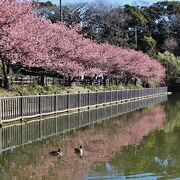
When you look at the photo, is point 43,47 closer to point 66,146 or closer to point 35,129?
point 35,129

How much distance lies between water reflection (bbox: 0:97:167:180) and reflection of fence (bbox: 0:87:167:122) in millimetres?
972

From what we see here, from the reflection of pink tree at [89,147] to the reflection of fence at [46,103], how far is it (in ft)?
12.4

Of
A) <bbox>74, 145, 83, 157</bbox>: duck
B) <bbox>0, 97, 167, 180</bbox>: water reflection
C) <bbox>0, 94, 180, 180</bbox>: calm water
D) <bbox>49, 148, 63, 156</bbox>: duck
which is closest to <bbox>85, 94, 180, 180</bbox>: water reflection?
<bbox>0, 94, 180, 180</bbox>: calm water

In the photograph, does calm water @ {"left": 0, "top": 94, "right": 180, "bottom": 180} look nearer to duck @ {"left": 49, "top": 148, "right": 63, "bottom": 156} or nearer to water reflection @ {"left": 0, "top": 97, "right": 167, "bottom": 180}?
water reflection @ {"left": 0, "top": 97, "right": 167, "bottom": 180}

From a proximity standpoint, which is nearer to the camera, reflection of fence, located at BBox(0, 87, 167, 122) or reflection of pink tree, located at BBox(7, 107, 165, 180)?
reflection of pink tree, located at BBox(7, 107, 165, 180)

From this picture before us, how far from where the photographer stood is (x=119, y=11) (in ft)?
287

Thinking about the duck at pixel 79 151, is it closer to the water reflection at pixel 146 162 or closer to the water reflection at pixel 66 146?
the water reflection at pixel 66 146

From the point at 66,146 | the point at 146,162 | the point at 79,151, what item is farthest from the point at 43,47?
A: the point at 146,162

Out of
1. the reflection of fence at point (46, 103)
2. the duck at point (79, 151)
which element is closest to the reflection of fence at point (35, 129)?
the reflection of fence at point (46, 103)

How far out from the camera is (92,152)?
46.9ft

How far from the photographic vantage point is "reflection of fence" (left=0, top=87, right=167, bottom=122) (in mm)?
21422

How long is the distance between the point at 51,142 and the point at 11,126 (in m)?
4.82

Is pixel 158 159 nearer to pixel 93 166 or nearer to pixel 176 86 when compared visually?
pixel 93 166

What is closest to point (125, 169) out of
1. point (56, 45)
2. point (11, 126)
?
point (11, 126)
